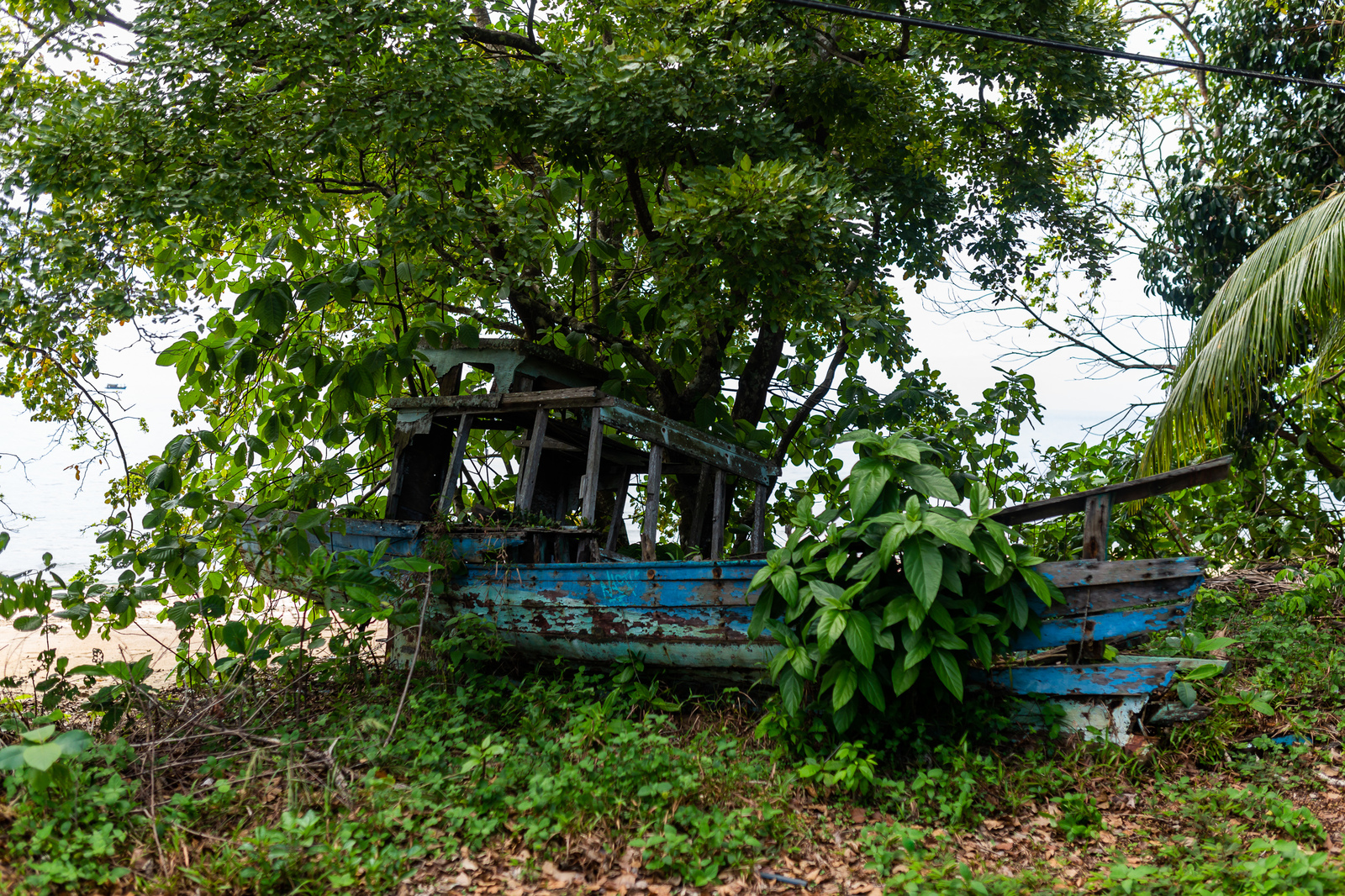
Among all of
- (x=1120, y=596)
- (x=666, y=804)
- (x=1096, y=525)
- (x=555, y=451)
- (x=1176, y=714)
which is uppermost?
(x=555, y=451)

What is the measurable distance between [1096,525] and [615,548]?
4.99m

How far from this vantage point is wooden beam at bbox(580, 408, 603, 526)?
718cm

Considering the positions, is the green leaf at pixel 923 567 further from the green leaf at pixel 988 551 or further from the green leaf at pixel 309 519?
the green leaf at pixel 309 519

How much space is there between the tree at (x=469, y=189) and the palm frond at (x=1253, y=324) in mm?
2506

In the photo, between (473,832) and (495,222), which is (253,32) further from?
(473,832)

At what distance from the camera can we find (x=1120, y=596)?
17.7 ft

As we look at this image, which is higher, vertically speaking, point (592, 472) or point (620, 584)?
point (592, 472)

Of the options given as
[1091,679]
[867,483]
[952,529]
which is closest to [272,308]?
[867,483]

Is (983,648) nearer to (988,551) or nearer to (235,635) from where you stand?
(988,551)

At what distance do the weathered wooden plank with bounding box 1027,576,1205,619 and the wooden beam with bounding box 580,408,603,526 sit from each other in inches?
127

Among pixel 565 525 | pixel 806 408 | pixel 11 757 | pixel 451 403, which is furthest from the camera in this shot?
pixel 806 408

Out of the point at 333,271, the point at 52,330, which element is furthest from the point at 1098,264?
the point at 52,330

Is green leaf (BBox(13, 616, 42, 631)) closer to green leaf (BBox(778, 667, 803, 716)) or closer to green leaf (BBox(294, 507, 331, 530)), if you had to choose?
green leaf (BBox(294, 507, 331, 530))

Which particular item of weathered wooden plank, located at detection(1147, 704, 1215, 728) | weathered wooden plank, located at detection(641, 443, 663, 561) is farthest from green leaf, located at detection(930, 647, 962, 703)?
weathered wooden plank, located at detection(641, 443, 663, 561)
